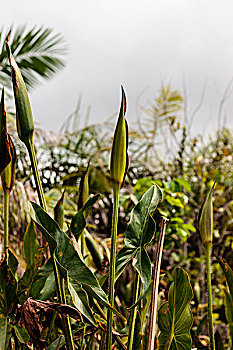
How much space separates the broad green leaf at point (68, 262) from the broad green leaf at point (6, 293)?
0.32 feet

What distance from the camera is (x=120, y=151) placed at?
1.36 ft

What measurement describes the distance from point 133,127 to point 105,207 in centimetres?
73

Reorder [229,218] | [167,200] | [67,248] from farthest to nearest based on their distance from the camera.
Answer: [229,218]
[167,200]
[67,248]

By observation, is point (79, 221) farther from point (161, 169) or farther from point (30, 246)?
point (161, 169)

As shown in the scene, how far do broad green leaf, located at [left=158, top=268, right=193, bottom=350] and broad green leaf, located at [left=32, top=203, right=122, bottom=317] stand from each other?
0.13 meters

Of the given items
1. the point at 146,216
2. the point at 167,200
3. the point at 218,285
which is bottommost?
the point at 218,285

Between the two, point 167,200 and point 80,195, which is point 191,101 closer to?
point 167,200

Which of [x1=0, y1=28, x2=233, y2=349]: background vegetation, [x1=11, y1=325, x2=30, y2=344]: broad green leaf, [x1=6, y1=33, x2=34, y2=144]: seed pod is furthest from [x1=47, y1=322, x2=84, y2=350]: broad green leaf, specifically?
[x1=0, y1=28, x2=233, y2=349]: background vegetation

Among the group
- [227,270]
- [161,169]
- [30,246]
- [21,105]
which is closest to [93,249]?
[30,246]

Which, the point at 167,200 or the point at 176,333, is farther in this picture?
the point at 167,200

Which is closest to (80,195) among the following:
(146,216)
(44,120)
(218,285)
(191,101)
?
(146,216)

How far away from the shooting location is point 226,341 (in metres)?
2.02

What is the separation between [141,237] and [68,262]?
0.10 metres

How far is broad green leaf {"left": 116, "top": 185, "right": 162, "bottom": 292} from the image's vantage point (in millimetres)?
440
